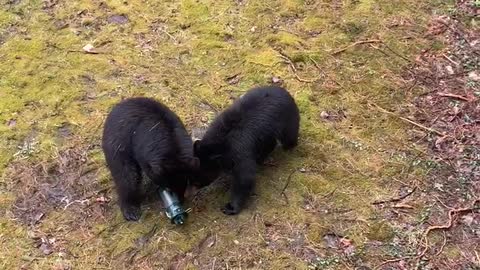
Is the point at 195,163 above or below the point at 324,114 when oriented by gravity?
above

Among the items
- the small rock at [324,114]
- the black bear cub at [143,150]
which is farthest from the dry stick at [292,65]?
the black bear cub at [143,150]

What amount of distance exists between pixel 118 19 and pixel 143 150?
278 cm

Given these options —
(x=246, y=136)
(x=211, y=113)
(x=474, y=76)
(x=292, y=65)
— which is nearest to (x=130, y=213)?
(x=246, y=136)

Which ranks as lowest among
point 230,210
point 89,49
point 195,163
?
point 230,210

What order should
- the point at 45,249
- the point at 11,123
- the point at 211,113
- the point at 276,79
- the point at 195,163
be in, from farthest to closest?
the point at 276,79 < the point at 211,113 < the point at 11,123 < the point at 45,249 < the point at 195,163

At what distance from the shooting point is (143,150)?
509cm

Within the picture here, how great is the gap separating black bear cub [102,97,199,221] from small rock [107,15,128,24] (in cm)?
220

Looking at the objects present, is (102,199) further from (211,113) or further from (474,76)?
(474,76)

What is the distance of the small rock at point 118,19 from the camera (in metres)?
7.31

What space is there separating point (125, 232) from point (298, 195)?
154 centimetres

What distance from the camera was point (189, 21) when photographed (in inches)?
289

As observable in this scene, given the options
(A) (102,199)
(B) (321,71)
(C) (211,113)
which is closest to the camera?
(A) (102,199)

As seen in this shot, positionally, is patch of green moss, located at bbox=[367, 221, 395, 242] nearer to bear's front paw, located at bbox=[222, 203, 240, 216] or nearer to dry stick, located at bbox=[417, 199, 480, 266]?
dry stick, located at bbox=[417, 199, 480, 266]

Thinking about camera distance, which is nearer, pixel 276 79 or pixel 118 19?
pixel 276 79
